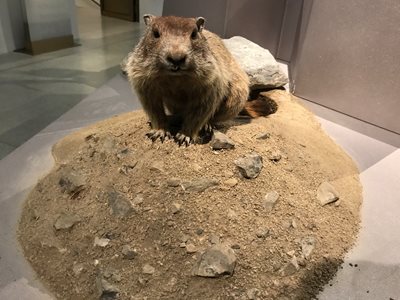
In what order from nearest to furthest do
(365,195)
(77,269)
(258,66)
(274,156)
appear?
(77,269) → (274,156) → (365,195) → (258,66)

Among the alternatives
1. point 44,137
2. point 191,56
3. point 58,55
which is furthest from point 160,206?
point 58,55

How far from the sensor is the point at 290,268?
1699 millimetres

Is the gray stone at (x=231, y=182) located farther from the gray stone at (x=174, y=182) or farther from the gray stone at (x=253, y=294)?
the gray stone at (x=253, y=294)

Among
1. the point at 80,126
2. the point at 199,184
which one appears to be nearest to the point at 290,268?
the point at 199,184

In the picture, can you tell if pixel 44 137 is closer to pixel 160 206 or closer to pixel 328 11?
pixel 160 206

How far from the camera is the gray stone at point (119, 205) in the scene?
1804 mm

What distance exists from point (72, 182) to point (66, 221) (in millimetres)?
248

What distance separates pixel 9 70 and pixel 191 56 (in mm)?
1562

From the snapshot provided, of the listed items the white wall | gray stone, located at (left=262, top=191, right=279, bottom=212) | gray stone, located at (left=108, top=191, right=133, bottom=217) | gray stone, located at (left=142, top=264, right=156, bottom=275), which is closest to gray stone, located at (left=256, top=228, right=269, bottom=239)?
gray stone, located at (left=262, top=191, right=279, bottom=212)

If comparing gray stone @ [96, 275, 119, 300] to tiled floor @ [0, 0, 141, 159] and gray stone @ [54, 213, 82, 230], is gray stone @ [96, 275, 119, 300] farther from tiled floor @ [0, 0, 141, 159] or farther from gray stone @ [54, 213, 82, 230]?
tiled floor @ [0, 0, 141, 159]

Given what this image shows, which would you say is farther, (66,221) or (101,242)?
(66,221)

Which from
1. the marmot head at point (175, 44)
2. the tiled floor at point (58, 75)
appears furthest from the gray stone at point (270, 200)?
the tiled floor at point (58, 75)

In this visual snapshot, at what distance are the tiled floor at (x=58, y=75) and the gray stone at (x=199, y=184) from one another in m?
1.26

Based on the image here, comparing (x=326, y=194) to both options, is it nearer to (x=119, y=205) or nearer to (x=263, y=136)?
(x=263, y=136)
